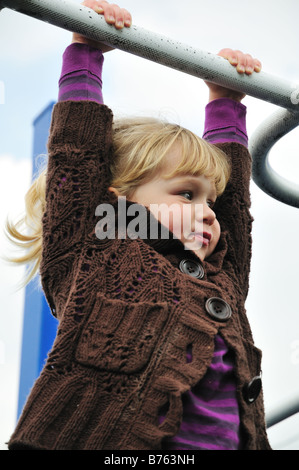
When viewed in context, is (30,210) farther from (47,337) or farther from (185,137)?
(47,337)

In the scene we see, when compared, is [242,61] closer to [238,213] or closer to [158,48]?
[158,48]

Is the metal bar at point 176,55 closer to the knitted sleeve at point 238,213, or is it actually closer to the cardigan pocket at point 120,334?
the knitted sleeve at point 238,213

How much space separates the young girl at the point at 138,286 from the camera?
76 centimetres

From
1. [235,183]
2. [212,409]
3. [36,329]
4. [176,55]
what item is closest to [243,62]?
[176,55]

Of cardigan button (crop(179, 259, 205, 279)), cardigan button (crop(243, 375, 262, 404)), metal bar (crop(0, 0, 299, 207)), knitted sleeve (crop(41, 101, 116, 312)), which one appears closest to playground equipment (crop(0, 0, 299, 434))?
metal bar (crop(0, 0, 299, 207))

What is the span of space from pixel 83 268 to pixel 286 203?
1.46 feet

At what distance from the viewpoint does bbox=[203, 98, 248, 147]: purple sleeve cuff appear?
3.83 feet

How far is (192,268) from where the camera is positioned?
2.99 ft

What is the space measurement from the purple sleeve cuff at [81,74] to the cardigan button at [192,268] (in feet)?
0.94

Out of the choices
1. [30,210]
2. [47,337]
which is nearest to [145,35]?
[30,210]

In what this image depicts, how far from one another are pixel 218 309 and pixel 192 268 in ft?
0.26

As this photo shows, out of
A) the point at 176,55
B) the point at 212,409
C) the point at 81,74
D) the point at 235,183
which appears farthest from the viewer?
the point at 235,183

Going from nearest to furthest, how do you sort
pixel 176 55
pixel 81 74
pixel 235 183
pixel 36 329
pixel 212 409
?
pixel 212 409, pixel 176 55, pixel 81 74, pixel 235 183, pixel 36 329

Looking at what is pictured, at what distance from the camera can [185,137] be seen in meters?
1.04
